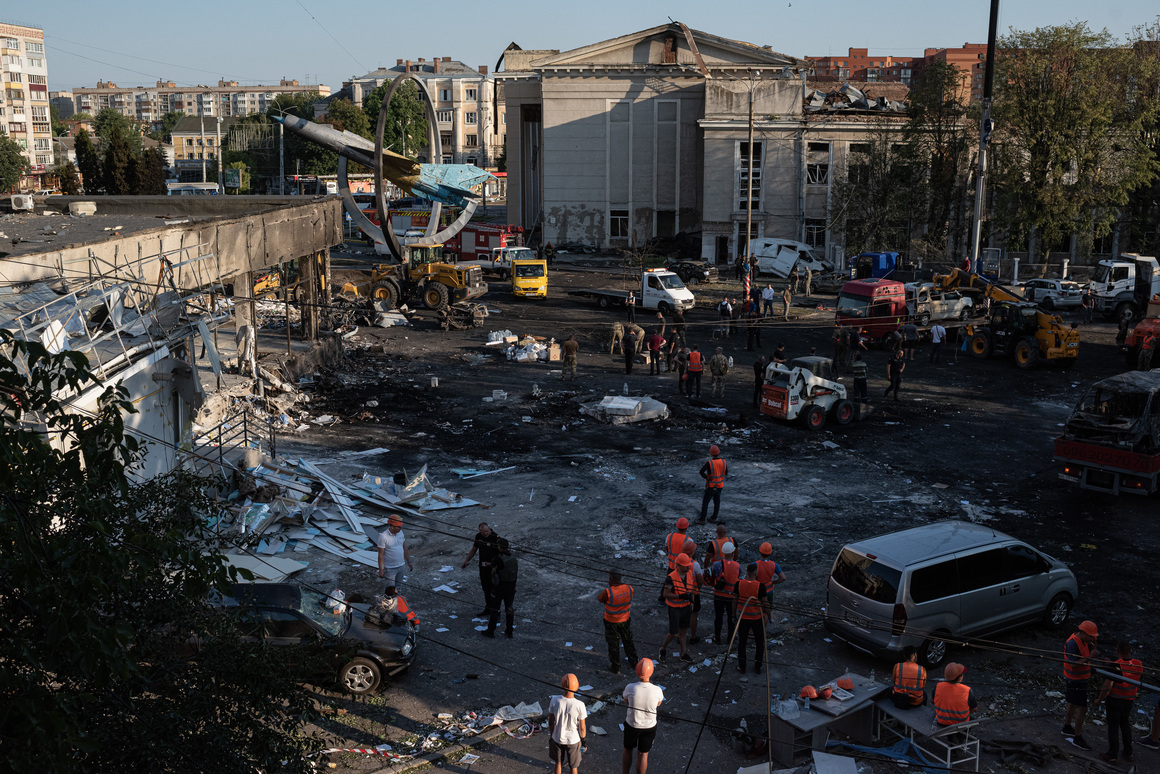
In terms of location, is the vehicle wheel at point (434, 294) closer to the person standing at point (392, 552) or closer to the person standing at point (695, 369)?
the person standing at point (695, 369)

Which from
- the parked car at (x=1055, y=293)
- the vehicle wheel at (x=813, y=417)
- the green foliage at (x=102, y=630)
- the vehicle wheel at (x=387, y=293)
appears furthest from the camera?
the parked car at (x=1055, y=293)

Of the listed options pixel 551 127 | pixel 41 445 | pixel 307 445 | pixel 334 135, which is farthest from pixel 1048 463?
pixel 551 127

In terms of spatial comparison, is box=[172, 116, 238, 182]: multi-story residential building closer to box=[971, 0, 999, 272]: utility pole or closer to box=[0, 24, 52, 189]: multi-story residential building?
box=[0, 24, 52, 189]: multi-story residential building

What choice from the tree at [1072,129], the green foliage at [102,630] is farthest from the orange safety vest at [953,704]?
the tree at [1072,129]

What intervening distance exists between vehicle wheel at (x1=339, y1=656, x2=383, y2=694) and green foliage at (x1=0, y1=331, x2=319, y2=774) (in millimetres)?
4047

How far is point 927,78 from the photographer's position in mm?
50594

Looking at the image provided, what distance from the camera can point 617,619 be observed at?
11.1m

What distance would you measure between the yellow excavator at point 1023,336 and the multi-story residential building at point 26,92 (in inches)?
3982

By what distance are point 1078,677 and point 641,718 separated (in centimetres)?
459

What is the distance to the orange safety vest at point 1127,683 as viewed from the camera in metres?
9.49

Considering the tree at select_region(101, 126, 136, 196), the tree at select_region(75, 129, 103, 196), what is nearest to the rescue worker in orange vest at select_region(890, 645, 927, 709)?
the tree at select_region(101, 126, 136, 196)

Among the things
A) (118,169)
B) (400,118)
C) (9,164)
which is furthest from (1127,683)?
(400,118)

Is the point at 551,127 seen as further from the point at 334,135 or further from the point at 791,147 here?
the point at 334,135

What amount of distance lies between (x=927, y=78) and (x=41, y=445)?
53361mm
